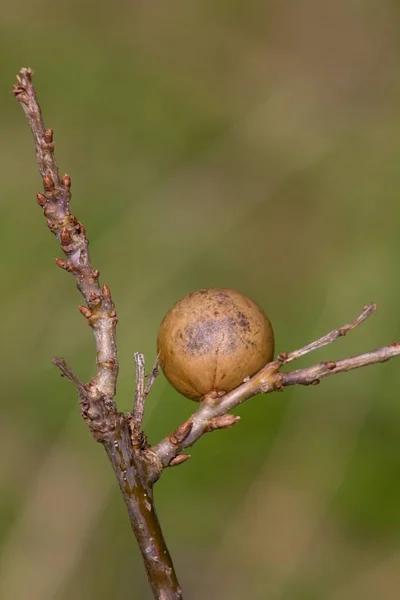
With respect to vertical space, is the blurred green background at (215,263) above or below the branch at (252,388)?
above

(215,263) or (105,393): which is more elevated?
(215,263)

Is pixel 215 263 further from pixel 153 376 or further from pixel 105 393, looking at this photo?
pixel 105 393

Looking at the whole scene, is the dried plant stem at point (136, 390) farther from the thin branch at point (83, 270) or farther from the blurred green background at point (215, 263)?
the blurred green background at point (215, 263)

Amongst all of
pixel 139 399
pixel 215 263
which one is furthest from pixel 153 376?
pixel 215 263

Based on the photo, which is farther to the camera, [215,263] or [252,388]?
[215,263]

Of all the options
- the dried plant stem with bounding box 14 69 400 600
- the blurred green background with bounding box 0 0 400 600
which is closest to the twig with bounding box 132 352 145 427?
the dried plant stem with bounding box 14 69 400 600

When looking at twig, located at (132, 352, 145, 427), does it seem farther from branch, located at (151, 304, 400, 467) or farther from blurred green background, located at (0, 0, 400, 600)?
blurred green background, located at (0, 0, 400, 600)

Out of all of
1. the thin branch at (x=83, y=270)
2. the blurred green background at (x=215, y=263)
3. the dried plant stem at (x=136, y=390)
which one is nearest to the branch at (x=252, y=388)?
the dried plant stem at (x=136, y=390)
